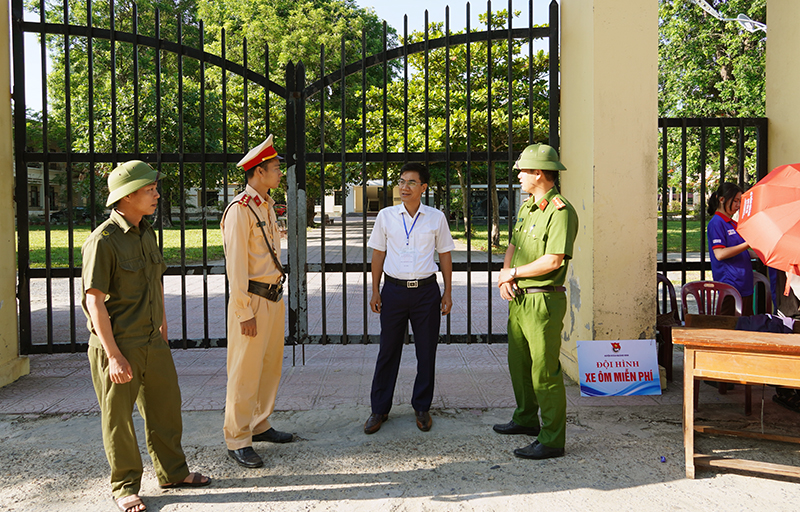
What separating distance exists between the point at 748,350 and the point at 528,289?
1.27 metres

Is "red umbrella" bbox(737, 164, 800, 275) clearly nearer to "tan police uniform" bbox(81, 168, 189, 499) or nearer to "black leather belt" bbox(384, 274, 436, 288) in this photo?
"black leather belt" bbox(384, 274, 436, 288)

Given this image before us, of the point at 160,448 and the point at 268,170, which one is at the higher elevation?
the point at 268,170

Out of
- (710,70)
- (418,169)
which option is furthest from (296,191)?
(710,70)

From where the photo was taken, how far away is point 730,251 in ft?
17.1

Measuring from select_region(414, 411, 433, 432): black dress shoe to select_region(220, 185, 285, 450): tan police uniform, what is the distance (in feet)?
3.51

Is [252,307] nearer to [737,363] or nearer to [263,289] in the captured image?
[263,289]

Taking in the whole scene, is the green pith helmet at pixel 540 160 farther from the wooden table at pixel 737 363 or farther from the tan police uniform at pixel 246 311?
the tan police uniform at pixel 246 311

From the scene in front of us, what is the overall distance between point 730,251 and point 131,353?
4.82 m

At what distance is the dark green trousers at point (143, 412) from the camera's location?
9.95 ft

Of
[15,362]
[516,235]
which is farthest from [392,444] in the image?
[15,362]

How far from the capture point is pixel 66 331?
298 inches

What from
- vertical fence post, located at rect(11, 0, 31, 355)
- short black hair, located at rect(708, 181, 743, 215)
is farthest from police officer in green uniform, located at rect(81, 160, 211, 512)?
short black hair, located at rect(708, 181, 743, 215)

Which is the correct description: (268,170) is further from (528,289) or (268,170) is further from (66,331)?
(66,331)

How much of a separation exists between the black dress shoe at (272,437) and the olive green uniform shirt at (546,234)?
6.04 ft
